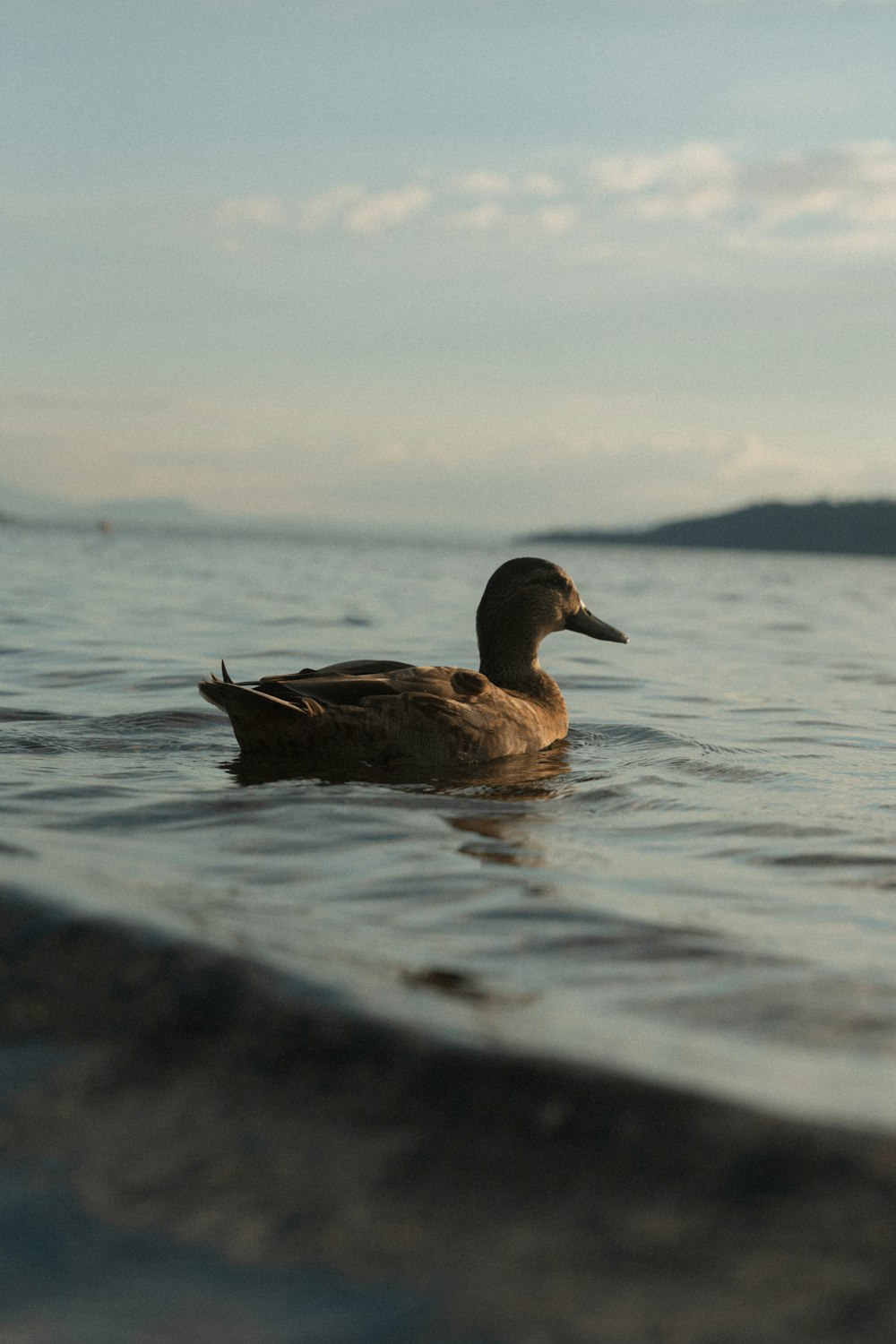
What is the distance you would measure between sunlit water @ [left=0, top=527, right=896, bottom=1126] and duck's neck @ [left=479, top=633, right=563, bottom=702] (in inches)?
18.2

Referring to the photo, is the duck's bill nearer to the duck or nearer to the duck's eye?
the duck's eye

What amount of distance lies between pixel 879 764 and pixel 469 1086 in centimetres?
571

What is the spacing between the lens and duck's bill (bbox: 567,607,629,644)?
928 centimetres

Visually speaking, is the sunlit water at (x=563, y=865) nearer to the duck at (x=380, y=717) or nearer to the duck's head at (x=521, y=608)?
the duck at (x=380, y=717)

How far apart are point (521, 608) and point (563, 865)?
4094mm

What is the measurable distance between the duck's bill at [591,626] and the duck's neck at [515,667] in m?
0.55

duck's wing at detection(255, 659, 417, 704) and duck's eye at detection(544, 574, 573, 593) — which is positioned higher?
duck's eye at detection(544, 574, 573, 593)

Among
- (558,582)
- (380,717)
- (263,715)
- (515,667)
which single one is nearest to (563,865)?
(380,717)

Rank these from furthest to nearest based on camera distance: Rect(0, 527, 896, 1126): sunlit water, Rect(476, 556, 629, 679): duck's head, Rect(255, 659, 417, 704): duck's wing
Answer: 1. Rect(476, 556, 629, 679): duck's head
2. Rect(255, 659, 417, 704): duck's wing
3. Rect(0, 527, 896, 1126): sunlit water

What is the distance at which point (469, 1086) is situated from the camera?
2.67 meters

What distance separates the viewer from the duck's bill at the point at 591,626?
928cm

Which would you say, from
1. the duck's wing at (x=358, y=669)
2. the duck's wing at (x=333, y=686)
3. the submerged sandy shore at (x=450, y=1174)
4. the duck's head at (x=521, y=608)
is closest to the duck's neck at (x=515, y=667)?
the duck's head at (x=521, y=608)

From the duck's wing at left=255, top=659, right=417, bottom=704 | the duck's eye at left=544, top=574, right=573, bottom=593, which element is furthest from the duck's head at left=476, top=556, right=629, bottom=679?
the duck's wing at left=255, top=659, right=417, bottom=704

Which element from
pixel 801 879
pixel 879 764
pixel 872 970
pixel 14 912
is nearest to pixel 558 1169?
pixel 872 970
